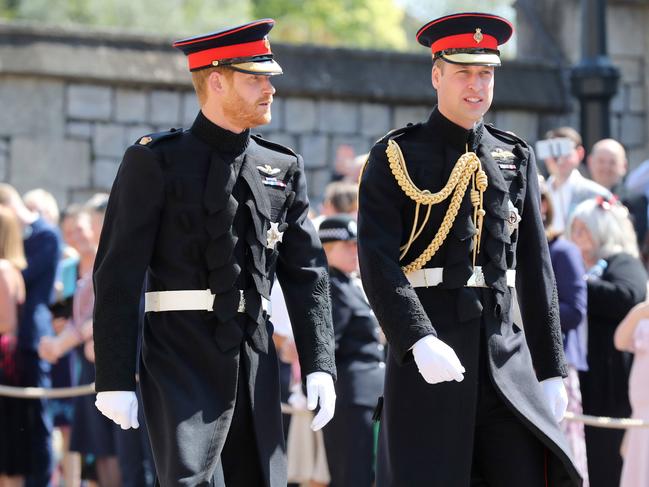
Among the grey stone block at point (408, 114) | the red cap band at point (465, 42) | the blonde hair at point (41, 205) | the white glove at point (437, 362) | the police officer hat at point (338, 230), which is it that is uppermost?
the grey stone block at point (408, 114)

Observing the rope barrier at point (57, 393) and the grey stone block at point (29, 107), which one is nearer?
the rope barrier at point (57, 393)

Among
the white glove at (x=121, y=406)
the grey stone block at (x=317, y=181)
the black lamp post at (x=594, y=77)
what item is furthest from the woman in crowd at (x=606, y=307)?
the grey stone block at (x=317, y=181)

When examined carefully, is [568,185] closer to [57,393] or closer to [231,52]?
[57,393]

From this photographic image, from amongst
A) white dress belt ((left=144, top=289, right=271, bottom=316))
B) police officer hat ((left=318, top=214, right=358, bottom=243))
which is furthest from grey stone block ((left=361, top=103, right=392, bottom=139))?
white dress belt ((left=144, top=289, right=271, bottom=316))

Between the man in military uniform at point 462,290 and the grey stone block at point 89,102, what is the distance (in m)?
6.11

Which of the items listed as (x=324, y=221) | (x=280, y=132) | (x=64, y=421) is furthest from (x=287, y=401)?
(x=280, y=132)

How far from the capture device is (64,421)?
812 centimetres

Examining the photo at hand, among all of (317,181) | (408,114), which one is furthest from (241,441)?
(408,114)

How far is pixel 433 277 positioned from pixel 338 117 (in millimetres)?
6689

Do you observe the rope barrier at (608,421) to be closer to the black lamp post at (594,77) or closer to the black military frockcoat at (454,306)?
the black military frockcoat at (454,306)

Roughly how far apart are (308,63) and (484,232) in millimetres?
6664

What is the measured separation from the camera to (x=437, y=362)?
4.04 meters

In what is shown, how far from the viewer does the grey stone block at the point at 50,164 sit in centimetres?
1014

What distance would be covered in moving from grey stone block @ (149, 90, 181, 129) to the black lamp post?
292cm
